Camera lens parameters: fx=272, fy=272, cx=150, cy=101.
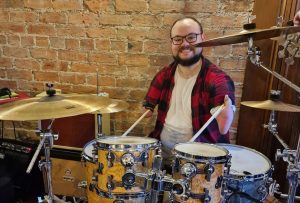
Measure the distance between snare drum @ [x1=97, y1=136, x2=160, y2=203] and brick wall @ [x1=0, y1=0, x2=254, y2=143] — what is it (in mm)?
709

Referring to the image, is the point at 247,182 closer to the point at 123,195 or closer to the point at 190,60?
the point at 123,195

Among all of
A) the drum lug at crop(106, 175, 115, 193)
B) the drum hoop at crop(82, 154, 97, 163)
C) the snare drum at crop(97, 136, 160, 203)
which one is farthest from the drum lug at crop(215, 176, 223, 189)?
the drum hoop at crop(82, 154, 97, 163)

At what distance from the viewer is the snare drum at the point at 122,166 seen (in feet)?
3.23

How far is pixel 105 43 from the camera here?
1661 mm

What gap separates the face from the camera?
52.1 inches

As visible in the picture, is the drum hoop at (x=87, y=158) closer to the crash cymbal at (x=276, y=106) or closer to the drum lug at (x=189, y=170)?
the drum lug at (x=189, y=170)

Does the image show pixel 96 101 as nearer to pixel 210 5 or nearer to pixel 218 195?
pixel 218 195

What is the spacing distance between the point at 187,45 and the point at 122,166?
68 cm

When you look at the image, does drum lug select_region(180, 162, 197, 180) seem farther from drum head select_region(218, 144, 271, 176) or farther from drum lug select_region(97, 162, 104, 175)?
drum lug select_region(97, 162, 104, 175)

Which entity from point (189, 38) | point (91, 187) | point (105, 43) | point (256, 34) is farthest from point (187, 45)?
point (91, 187)

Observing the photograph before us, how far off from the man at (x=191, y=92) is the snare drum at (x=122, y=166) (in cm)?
33

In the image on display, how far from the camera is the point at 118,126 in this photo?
177 cm

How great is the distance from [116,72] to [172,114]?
506 millimetres

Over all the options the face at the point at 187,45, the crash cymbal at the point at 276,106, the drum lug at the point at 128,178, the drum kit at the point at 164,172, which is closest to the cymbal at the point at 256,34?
the drum kit at the point at 164,172
